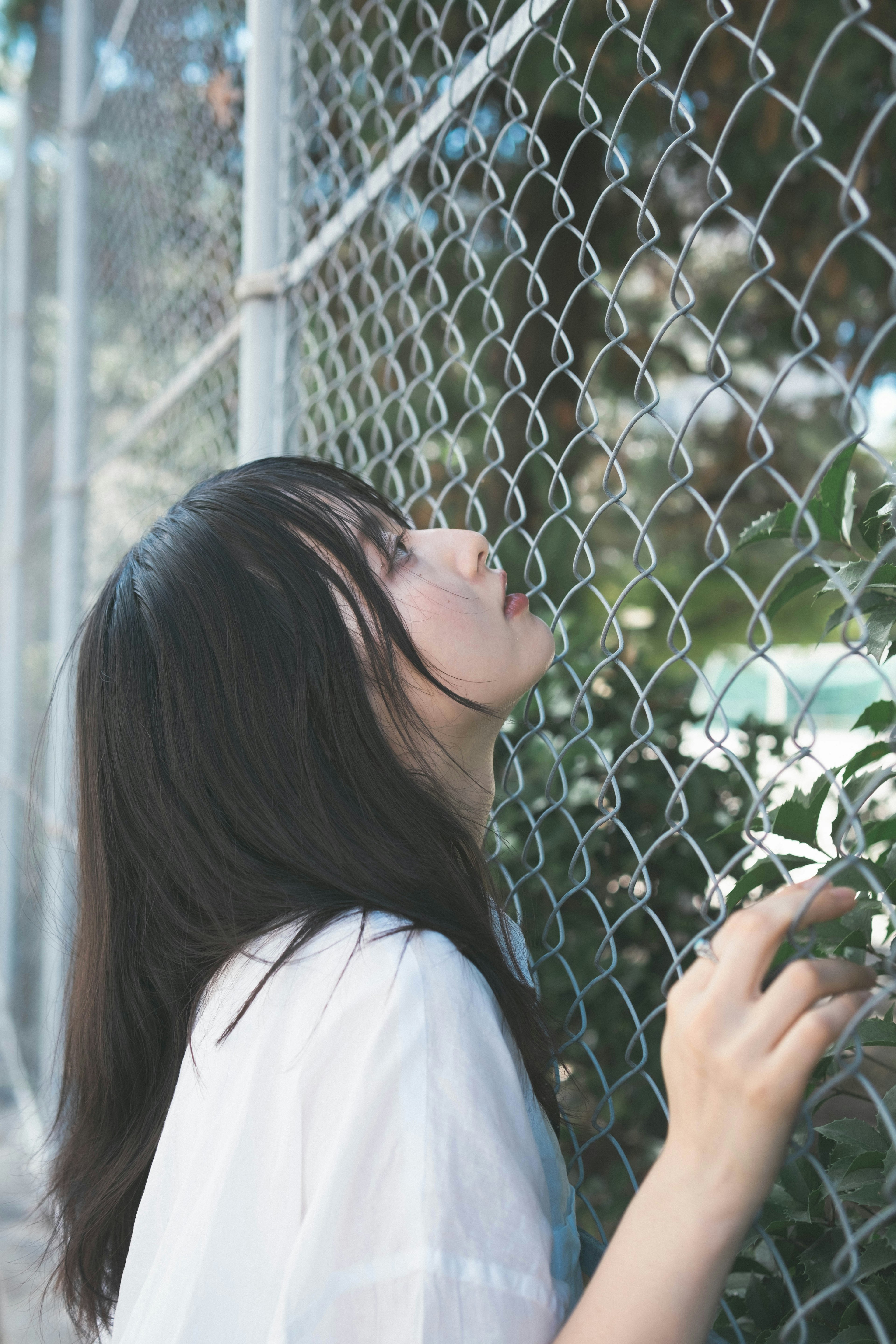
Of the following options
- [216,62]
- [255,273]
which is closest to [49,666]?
[216,62]

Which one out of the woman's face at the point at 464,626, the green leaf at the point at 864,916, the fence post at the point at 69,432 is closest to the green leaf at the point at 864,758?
the green leaf at the point at 864,916

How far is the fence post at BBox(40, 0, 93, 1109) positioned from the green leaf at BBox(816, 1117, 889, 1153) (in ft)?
9.77

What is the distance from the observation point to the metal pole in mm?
2217

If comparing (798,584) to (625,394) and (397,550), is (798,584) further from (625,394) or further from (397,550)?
(625,394)

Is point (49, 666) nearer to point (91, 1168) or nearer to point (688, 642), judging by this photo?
point (91, 1168)

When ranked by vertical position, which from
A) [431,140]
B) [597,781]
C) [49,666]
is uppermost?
[431,140]

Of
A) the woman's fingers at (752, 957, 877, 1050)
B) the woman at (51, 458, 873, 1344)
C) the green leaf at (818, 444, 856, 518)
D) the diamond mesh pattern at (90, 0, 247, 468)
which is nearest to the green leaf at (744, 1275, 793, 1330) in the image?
the woman at (51, 458, 873, 1344)

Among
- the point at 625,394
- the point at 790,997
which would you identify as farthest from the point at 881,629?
the point at 625,394

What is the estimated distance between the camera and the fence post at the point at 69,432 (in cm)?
384

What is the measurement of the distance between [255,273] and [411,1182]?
184 centimetres

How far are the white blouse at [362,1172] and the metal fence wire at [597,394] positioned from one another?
211 millimetres

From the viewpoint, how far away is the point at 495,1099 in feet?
3.05

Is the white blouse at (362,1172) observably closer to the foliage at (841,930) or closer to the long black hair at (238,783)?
the long black hair at (238,783)

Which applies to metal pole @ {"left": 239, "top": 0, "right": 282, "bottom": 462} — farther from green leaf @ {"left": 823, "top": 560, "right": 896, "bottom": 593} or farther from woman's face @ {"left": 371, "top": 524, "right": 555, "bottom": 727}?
green leaf @ {"left": 823, "top": 560, "right": 896, "bottom": 593}
